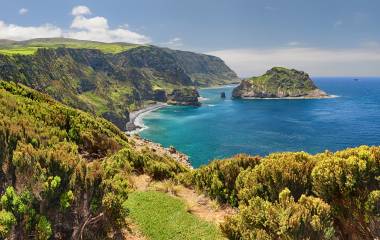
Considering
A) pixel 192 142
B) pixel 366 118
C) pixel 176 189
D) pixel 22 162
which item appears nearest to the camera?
pixel 22 162

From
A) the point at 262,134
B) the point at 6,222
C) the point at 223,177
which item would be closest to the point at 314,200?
the point at 6,222

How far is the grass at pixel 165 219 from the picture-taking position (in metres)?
19.5

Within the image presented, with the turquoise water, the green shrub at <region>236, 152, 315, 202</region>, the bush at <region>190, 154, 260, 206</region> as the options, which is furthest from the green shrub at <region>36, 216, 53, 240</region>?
the turquoise water

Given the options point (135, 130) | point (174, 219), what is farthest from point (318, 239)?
point (135, 130)

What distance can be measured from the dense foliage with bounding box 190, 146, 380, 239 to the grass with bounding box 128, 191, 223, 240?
3153 millimetres

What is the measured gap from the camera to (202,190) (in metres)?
28.7

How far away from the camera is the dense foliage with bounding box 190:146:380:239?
43.5ft

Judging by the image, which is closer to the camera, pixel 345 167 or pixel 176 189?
pixel 345 167

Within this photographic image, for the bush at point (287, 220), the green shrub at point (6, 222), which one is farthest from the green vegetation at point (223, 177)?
the green shrub at point (6, 222)

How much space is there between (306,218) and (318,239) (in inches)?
33.3

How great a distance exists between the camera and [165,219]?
21594mm

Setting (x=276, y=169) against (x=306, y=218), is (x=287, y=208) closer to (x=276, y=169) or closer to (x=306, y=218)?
(x=306, y=218)

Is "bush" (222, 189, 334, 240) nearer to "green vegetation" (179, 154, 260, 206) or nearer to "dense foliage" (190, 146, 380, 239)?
"dense foliage" (190, 146, 380, 239)

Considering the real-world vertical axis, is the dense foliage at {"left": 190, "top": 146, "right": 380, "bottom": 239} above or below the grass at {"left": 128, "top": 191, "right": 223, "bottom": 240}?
above
